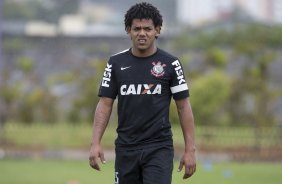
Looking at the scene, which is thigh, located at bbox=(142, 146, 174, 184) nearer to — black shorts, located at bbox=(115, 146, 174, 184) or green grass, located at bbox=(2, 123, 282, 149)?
black shorts, located at bbox=(115, 146, 174, 184)

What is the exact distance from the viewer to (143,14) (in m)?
7.09

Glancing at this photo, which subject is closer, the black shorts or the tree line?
the black shorts

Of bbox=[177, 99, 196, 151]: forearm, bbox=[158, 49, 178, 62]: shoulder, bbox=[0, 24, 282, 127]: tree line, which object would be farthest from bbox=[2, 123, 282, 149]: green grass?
bbox=[158, 49, 178, 62]: shoulder

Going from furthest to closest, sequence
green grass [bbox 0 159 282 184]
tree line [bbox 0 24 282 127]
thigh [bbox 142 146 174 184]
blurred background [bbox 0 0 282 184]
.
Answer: tree line [bbox 0 24 282 127] → blurred background [bbox 0 0 282 184] → green grass [bbox 0 159 282 184] → thigh [bbox 142 146 174 184]

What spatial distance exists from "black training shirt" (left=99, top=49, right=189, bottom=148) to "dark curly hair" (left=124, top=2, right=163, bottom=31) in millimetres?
250

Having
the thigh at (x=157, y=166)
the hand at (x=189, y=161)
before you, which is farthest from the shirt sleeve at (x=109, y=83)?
the hand at (x=189, y=161)

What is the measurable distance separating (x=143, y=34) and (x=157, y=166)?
1049 mm

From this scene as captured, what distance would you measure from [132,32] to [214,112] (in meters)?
23.1

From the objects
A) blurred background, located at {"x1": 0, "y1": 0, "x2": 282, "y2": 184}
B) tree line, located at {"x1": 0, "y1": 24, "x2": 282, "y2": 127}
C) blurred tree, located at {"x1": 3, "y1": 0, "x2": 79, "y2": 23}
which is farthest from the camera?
blurred tree, located at {"x1": 3, "y1": 0, "x2": 79, "y2": 23}

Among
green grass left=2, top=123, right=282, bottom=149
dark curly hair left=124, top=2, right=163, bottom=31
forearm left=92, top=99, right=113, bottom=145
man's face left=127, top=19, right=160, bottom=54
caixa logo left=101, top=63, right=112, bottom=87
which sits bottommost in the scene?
green grass left=2, top=123, right=282, bottom=149

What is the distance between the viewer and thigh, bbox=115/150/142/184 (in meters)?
7.09

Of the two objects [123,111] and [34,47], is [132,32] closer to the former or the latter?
[123,111]

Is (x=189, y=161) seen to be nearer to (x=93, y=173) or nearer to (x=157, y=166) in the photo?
(x=157, y=166)

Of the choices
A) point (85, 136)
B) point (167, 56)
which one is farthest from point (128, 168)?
point (85, 136)
